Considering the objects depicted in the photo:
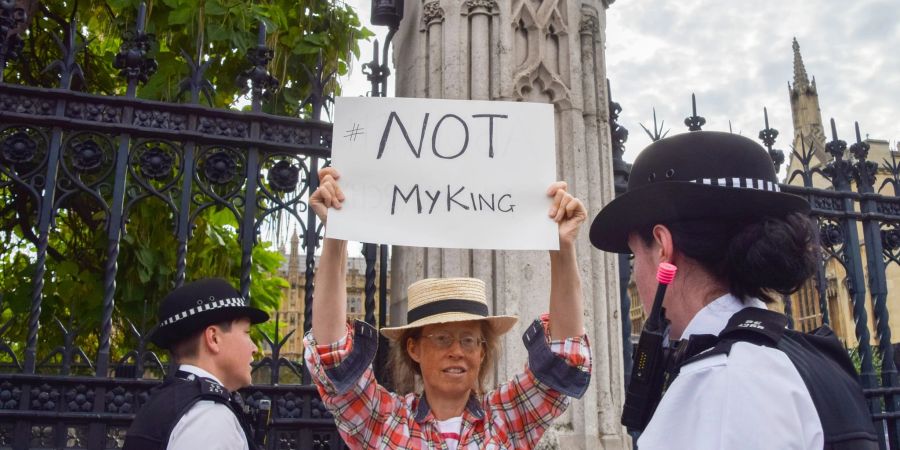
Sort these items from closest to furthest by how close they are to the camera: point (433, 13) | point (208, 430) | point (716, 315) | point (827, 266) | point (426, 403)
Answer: point (716, 315) < point (208, 430) < point (426, 403) < point (433, 13) < point (827, 266)

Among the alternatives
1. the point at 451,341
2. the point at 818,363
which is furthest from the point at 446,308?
the point at 818,363

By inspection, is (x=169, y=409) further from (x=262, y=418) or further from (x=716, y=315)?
(x=716, y=315)

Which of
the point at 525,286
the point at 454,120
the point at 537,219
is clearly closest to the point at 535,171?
the point at 537,219

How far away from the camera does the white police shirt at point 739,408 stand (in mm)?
1310

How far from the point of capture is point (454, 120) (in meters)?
2.64

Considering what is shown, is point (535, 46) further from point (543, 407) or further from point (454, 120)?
point (543, 407)

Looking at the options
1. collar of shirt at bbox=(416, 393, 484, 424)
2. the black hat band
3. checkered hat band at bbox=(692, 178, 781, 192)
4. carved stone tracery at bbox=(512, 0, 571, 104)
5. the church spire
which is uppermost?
the church spire

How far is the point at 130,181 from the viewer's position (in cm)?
395

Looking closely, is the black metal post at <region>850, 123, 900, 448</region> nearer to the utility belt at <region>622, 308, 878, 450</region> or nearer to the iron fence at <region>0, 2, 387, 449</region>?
the iron fence at <region>0, 2, 387, 449</region>

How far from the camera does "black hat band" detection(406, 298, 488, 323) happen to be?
104 inches

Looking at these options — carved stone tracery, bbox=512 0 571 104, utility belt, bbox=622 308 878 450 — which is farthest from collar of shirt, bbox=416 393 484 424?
carved stone tracery, bbox=512 0 571 104

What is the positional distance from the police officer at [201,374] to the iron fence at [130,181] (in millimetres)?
649

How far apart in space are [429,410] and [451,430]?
0.35ft

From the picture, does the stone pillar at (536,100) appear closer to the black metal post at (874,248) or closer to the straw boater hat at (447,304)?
the straw boater hat at (447,304)
